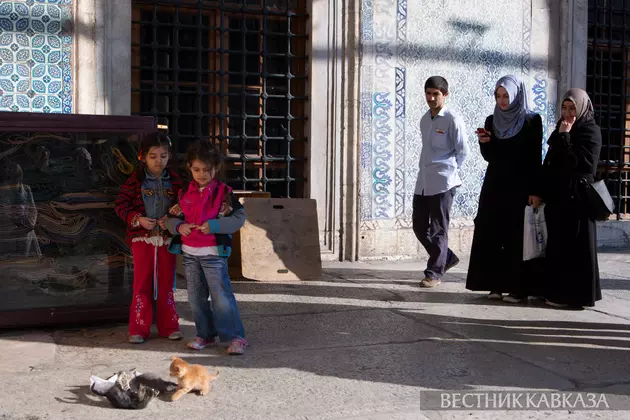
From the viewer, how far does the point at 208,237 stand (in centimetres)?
412

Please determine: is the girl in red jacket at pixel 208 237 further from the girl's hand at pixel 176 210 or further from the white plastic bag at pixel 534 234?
the white plastic bag at pixel 534 234

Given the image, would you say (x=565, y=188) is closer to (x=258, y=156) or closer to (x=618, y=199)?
(x=258, y=156)

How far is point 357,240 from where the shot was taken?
7504 mm

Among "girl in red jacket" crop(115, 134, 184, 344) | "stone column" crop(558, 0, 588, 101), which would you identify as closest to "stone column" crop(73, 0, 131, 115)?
"girl in red jacket" crop(115, 134, 184, 344)

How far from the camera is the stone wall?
24.5 feet

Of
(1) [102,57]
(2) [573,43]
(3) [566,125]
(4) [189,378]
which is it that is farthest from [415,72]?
(4) [189,378]

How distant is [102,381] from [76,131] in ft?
5.47

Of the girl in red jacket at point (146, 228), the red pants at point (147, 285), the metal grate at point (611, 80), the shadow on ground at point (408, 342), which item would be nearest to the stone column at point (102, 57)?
the shadow on ground at point (408, 342)

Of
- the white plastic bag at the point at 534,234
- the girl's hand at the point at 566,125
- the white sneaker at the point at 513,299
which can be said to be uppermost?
the girl's hand at the point at 566,125

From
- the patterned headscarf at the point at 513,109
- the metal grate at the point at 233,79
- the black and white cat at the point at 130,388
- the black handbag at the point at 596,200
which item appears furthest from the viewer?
the metal grate at the point at 233,79

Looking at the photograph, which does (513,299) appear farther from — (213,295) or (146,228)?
(146,228)

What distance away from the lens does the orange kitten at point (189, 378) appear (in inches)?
134

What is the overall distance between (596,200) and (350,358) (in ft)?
7.16

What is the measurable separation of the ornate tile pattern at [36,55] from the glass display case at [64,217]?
1724mm
